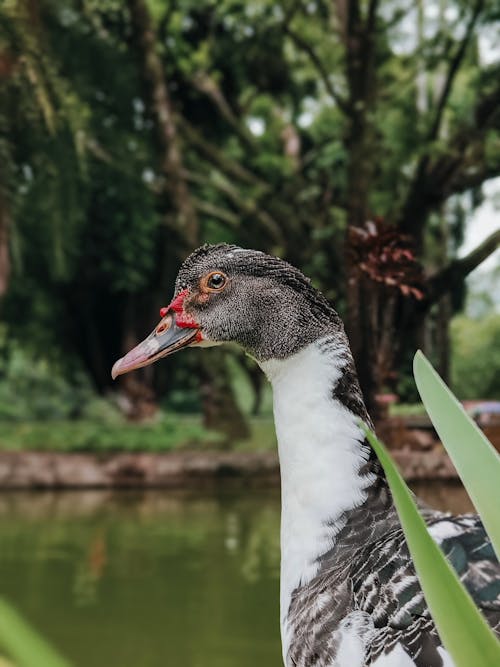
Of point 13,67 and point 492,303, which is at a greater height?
point 13,67

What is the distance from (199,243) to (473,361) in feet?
14.7

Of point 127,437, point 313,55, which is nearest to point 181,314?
point 127,437

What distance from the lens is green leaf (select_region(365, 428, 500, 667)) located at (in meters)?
0.37

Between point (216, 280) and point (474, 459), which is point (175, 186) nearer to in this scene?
point (216, 280)

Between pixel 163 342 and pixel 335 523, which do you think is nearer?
pixel 335 523

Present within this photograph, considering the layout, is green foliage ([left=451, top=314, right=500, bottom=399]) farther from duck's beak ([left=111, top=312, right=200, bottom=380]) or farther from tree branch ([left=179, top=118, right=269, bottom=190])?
tree branch ([left=179, top=118, right=269, bottom=190])

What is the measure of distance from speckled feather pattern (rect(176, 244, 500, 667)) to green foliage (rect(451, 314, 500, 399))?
1.18 metres

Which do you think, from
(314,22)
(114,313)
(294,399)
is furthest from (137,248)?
(294,399)

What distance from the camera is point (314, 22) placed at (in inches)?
285

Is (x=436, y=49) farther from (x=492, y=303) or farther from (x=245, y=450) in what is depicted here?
(x=492, y=303)

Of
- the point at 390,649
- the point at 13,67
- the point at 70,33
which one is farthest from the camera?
the point at 70,33

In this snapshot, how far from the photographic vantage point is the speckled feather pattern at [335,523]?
929mm

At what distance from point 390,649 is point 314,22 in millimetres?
6990

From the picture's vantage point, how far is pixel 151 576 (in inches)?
144
